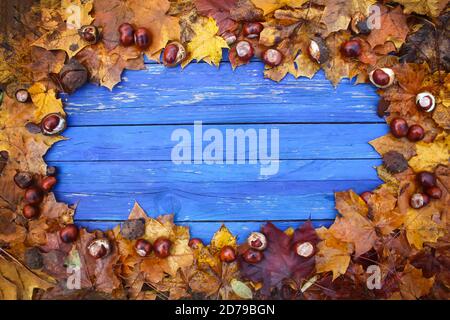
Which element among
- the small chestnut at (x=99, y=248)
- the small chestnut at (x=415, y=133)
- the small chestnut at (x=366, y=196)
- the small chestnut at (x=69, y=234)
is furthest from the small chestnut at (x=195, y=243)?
the small chestnut at (x=415, y=133)

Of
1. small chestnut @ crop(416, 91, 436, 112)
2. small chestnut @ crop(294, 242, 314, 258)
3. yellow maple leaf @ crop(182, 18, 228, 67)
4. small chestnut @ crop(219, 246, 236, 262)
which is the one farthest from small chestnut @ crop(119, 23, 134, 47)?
small chestnut @ crop(416, 91, 436, 112)

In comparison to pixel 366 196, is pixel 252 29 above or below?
above

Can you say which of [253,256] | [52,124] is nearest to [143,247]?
[253,256]

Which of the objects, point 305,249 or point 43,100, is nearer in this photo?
point 305,249

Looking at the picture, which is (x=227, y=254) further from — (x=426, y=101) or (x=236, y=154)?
(x=426, y=101)

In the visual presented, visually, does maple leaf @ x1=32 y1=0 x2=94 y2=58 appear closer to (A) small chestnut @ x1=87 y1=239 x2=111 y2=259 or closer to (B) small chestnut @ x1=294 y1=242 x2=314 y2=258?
(A) small chestnut @ x1=87 y1=239 x2=111 y2=259

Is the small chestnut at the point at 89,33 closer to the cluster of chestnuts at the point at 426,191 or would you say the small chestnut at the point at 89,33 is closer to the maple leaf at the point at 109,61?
the maple leaf at the point at 109,61
